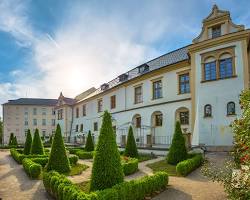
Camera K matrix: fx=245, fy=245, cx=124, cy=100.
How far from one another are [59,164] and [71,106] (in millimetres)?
36364

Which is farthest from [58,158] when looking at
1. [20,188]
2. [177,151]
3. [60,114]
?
[60,114]

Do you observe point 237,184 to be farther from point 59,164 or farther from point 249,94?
point 59,164

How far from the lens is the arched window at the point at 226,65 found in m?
18.9

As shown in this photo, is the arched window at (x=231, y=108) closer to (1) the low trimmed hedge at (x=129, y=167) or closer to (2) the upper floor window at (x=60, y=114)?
(1) the low trimmed hedge at (x=129, y=167)

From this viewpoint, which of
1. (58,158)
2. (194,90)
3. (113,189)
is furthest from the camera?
(194,90)

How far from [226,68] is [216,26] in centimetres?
365

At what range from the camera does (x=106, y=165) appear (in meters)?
8.55

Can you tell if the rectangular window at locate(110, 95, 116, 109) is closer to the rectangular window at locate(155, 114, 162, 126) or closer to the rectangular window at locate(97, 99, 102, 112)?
the rectangular window at locate(97, 99, 102, 112)

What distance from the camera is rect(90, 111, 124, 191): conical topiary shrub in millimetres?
8461

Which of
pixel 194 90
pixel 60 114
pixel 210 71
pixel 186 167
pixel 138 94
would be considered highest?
pixel 210 71

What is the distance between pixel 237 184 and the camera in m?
5.80

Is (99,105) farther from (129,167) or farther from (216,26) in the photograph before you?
(129,167)

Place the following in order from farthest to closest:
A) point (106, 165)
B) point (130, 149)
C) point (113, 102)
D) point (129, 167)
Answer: point (113, 102) → point (130, 149) → point (129, 167) → point (106, 165)

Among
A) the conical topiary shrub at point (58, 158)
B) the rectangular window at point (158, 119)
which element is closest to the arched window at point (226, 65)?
the rectangular window at point (158, 119)
